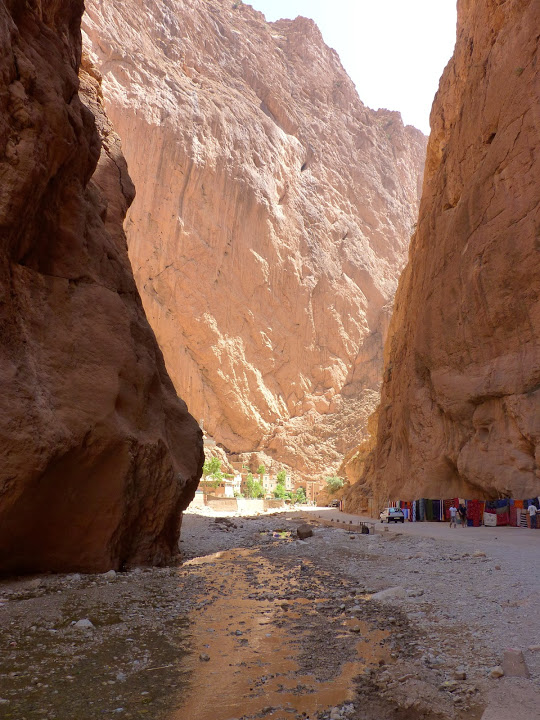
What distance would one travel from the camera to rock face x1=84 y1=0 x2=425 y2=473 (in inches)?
2874

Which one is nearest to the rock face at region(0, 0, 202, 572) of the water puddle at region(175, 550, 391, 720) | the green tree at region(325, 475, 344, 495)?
the water puddle at region(175, 550, 391, 720)

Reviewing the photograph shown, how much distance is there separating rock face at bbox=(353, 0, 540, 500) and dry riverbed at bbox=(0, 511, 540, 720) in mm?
12668

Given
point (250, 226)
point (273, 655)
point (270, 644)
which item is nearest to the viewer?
point (273, 655)

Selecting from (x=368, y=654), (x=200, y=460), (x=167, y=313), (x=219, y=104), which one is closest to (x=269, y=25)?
(x=219, y=104)

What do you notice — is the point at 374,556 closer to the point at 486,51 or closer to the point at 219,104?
the point at 486,51

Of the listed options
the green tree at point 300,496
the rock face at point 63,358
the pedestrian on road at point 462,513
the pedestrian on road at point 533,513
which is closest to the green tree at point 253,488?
the green tree at point 300,496

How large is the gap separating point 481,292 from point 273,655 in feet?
67.3

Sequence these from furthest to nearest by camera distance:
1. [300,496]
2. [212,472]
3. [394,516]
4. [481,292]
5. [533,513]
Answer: [300,496] < [212,472] < [394,516] < [481,292] < [533,513]

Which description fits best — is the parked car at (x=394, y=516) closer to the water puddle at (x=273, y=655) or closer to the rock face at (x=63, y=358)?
the rock face at (x=63, y=358)

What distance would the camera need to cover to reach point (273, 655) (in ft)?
18.2

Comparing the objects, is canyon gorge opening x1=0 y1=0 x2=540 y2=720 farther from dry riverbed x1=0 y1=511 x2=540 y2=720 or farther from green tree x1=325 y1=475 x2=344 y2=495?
green tree x1=325 y1=475 x2=344 y2=495

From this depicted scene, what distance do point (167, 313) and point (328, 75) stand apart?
233 ft

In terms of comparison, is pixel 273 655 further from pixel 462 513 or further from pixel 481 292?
pixel 481 292

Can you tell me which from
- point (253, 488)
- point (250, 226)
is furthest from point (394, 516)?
point (250, 226)
